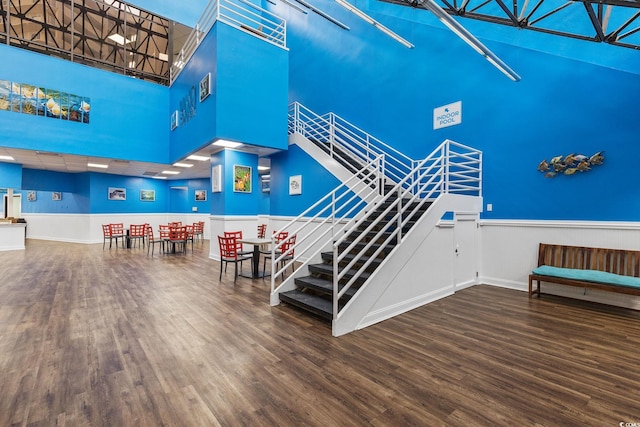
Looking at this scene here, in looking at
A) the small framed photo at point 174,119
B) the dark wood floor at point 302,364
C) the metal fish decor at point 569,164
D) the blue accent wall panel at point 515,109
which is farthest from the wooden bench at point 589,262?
the small framed photo at point 174,119

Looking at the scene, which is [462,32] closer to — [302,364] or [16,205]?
[302,364]

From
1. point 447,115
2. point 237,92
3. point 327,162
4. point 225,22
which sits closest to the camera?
point 447,115

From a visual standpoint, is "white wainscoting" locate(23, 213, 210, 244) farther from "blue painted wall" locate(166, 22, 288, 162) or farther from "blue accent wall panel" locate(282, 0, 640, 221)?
"blue accent wall panel" locate(282, 0, 640, 221)

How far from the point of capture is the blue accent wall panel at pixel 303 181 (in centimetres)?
750

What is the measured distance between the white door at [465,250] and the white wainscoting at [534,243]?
0.27m

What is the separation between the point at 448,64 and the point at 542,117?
2350 mm

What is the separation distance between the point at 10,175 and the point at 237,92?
9416mm

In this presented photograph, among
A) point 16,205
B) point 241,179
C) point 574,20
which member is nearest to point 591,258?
point 574,20

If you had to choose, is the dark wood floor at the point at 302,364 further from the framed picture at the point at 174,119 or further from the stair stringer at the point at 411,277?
the framed picture at the point at 174,119

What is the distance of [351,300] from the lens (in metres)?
3.36

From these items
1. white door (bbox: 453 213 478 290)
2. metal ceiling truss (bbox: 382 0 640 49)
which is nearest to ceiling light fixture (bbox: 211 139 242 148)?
metal ceiling truss (bbox: 382 0 640 49)

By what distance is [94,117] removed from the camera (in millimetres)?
9250

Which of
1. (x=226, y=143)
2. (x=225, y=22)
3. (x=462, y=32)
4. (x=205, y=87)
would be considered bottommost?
(x=226, y=143)

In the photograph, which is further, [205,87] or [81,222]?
[81,222]
